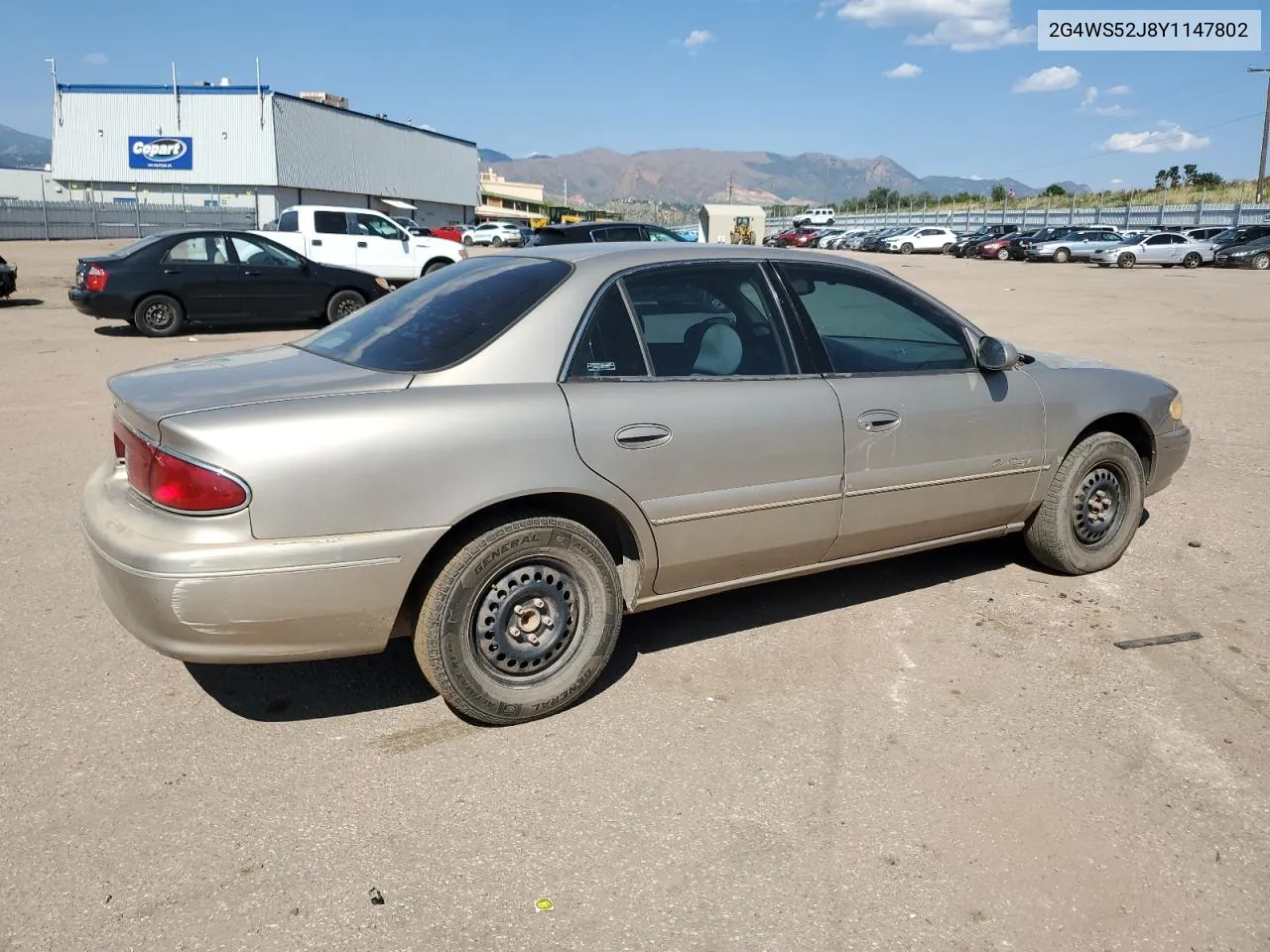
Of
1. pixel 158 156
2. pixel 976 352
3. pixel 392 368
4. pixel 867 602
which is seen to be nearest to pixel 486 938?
pixel 392 368

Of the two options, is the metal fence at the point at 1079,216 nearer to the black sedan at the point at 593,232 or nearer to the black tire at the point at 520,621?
the black sedan at the point at 593,232

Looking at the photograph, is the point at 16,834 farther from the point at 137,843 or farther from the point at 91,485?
the point at 91,485

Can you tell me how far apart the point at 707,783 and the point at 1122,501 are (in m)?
3.05

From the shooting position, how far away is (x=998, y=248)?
44.8 metres

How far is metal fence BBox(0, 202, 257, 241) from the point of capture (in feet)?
134

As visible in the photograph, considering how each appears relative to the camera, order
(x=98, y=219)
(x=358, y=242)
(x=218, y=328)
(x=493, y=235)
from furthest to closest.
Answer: (x=493, y=235)
(x=98, y=219)
(x=358, y=242)
(x=218, y=328)

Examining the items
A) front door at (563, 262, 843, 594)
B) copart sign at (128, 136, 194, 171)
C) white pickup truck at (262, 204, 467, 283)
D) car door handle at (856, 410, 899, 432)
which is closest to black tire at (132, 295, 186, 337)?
white pickup truck at (262, 204, 467, 283)

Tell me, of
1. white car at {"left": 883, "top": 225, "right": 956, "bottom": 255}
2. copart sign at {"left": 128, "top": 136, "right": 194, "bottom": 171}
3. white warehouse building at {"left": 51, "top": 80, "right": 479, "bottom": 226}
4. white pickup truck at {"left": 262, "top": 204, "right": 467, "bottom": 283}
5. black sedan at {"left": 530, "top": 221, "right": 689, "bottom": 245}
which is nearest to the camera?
black sedan at {"left": 530, "top": 221, "right": 689, "bottom": 245}

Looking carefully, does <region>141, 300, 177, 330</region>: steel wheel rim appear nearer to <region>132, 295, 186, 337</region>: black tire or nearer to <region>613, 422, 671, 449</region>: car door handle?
<region>132, 295, 186, 337</region>: black tire

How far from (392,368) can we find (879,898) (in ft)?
7.35

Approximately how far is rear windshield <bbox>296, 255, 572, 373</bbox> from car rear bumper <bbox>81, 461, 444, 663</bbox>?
27.6 inches

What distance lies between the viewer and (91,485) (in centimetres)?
354

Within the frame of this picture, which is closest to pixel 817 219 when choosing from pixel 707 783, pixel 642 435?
pixel 642 435

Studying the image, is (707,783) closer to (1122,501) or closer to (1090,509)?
(1090,509)
